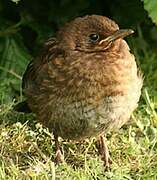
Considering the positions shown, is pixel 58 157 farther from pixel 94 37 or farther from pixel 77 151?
pixel 94 37

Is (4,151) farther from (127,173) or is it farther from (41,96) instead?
(127,173)

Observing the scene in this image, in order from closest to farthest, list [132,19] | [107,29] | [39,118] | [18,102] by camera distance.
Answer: [107,29], [39,118], [18,102], [132,19]

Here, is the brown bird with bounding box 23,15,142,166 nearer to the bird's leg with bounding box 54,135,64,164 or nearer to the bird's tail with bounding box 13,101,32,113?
the bird's leg with bounding box 54,135,64,164

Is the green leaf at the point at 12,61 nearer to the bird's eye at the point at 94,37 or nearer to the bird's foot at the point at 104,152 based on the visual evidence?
the bird's foot at the point at 104,152

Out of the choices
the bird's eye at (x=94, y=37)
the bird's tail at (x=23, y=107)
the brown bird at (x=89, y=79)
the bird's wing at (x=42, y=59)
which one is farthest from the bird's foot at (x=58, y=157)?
the bird's eye at (x=94, y=37)

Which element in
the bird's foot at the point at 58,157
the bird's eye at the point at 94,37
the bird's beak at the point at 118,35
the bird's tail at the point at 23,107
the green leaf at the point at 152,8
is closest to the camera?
the bird's beak at the point at 118,35

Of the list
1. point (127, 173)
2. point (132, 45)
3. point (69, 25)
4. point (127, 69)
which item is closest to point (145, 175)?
point (127, 173)

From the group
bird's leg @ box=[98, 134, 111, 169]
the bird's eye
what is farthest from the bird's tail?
the bird's eye
